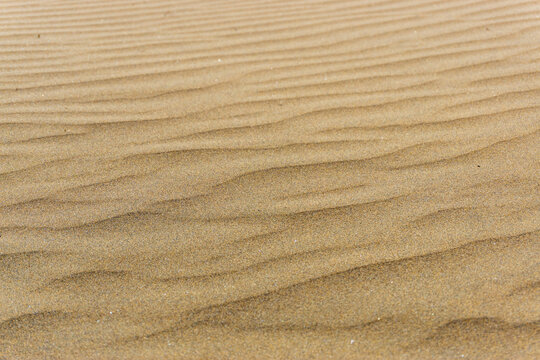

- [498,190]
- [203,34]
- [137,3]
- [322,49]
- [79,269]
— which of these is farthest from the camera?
[137,3]

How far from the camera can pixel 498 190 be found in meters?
1.61

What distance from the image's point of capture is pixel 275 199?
1.63 meters

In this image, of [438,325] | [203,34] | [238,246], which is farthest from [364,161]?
[203,34]

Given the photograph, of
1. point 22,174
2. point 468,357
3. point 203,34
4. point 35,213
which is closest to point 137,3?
point 203,34

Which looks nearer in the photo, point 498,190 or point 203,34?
point 498,190

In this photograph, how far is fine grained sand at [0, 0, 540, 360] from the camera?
1198mm

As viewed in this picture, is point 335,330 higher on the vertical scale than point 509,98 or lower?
lower

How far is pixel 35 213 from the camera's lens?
5.32 feet

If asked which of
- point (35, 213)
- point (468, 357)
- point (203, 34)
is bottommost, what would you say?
point (468, 357)

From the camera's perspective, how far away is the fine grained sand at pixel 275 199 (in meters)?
1.20

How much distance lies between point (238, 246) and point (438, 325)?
0.57 meters

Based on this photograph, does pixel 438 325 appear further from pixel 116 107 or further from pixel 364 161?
pixel 116 107

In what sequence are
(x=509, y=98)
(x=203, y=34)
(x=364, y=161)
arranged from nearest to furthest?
(x=364, y=161)
(x=509, y=98)
(x=203, y=34)

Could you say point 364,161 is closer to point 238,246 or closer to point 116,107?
point 238,246
